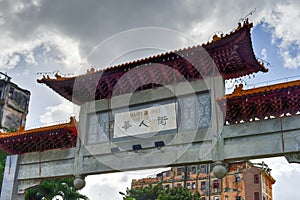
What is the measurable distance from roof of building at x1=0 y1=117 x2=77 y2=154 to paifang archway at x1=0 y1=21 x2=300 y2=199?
3 centimetres

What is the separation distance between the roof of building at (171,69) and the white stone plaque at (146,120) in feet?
2.14

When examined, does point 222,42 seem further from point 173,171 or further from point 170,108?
point 173,171

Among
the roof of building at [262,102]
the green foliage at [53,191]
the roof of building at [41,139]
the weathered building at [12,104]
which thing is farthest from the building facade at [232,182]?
the roof of building at [262,102]

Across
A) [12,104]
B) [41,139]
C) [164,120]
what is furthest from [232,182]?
[164,120]

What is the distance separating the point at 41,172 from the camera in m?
10.4

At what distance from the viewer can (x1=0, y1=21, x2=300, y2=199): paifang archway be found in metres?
7.78

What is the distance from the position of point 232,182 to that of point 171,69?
84.0 ft

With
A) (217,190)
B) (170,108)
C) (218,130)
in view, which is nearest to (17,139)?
(170,108)

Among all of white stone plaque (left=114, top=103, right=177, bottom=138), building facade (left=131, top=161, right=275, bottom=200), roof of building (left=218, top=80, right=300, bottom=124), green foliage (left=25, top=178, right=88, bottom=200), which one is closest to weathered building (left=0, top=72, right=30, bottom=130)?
green foliage (left=25, top=178, right=88, bottom=200)

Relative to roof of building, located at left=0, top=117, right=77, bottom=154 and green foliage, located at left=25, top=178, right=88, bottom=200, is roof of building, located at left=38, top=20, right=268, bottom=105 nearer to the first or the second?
roof of building, located at left=0, top=117, right=77, bottom=154

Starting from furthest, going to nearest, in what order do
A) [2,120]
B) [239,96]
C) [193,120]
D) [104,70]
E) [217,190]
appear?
[217,190] → [2,120] → [104,70] → [193,120] → [239,96]

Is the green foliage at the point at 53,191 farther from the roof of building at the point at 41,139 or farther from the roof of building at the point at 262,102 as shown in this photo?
the roof of building at the point at 262,102

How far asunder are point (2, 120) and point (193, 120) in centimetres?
2291

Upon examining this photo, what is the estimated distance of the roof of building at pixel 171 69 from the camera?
8242mm
